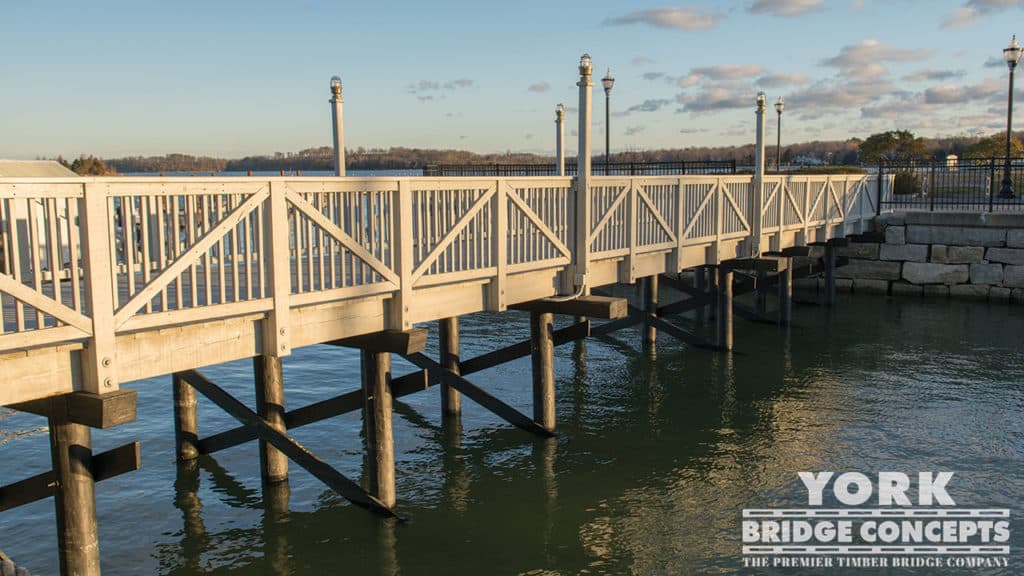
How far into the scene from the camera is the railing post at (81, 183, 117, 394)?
5973 millimetres

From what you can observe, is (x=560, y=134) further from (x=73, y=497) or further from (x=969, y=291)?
(x=969, y=291)

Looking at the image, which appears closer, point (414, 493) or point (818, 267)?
point (414, 493)

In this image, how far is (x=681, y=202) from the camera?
13641 millimetres

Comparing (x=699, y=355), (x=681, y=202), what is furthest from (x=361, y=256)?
(x=699, y=355)

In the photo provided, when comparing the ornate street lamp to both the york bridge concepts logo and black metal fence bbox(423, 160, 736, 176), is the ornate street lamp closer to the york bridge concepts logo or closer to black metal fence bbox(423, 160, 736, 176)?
the york bridge concepts logo

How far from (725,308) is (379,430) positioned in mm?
9749

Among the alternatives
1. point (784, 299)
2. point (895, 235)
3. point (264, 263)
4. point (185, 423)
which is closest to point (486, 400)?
point (185, 423)

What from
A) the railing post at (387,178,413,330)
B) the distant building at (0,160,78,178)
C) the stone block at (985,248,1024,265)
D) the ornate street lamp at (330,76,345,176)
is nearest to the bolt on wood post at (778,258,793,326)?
the stone block at (985,248,1024,265)

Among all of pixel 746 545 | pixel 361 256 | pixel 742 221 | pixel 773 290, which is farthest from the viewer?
pixel 773 290

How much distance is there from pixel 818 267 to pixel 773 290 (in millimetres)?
1992

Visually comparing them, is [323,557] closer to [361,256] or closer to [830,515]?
[361,256]

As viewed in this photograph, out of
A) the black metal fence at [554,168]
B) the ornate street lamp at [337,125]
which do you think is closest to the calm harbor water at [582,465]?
the ornate street lamp at [337,125]

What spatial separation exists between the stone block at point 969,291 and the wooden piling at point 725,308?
10.3 metres

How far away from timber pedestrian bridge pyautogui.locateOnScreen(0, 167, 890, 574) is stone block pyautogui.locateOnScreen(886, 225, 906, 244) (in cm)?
1212
